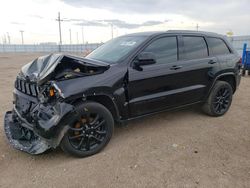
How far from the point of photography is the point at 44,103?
3105 mm

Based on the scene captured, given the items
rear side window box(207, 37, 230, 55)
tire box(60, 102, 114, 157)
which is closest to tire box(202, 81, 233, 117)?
rear side window box(207, 37, 230, 55)

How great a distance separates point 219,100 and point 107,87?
9.29ft

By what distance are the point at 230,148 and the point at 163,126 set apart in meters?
1.30

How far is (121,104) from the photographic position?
3625 millimetres

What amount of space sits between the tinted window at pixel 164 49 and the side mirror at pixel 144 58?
0.23 m

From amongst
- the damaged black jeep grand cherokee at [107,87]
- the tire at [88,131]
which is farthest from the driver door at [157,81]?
the tire at [88,131]

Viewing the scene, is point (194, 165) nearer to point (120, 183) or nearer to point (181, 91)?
point (120, 183)

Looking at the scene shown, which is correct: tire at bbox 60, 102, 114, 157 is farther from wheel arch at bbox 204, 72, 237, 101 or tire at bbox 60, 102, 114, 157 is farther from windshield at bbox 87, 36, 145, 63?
wheel arch at bbox 204, 72, 237, 101

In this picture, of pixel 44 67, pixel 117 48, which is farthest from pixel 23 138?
pixel 117 48

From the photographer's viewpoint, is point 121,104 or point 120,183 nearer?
point 120,183

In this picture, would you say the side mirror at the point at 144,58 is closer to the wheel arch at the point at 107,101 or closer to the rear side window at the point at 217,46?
the wheel arch at the point at 107,101

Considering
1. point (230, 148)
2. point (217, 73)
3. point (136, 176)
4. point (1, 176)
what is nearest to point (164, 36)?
point (217, 73)

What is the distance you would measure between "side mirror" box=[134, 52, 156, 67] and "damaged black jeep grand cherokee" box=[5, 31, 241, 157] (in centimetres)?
2

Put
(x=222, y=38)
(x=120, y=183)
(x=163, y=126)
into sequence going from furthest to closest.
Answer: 1. (x=222, y=38)
2. (x=163, y=126)
3. (x=120, y=183)
